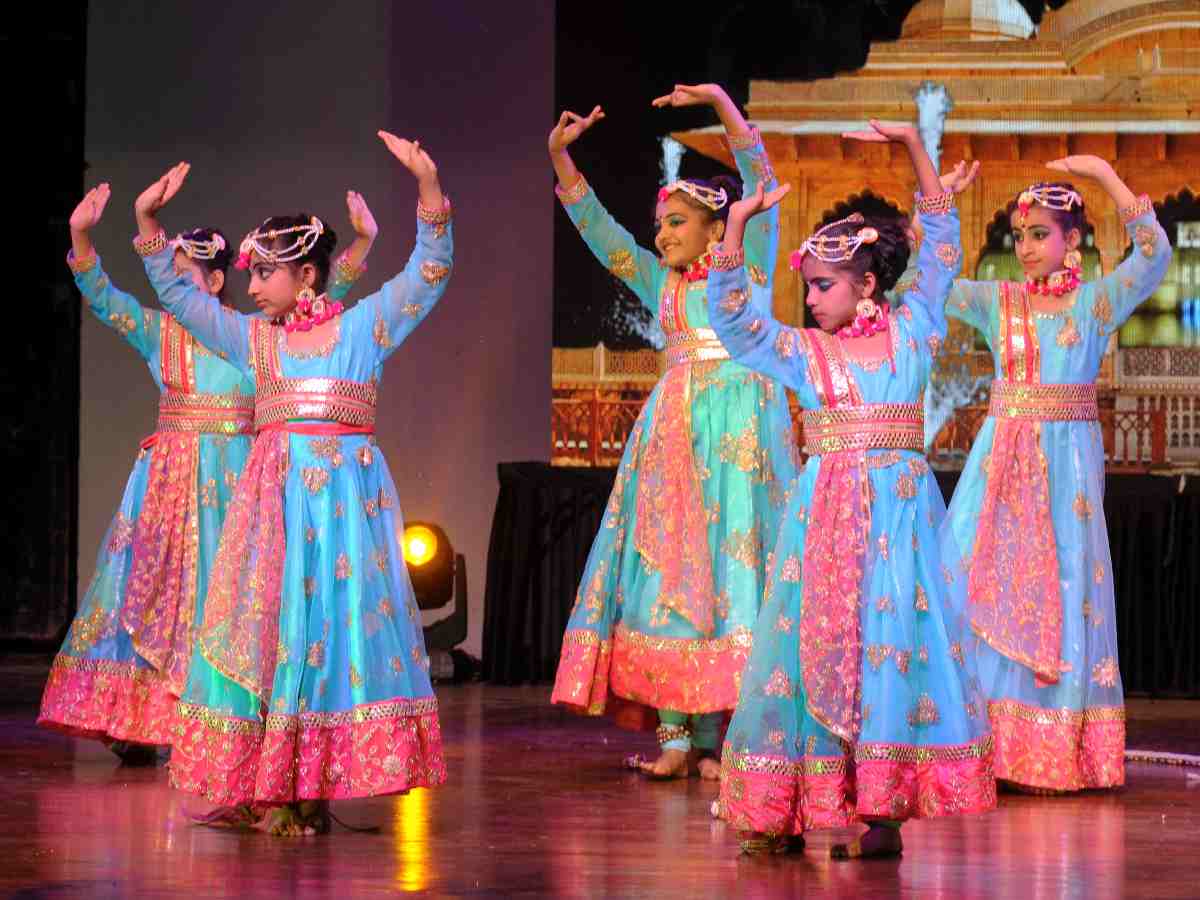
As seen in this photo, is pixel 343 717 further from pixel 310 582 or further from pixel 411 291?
pixel 411 291

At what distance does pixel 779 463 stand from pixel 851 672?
1.30 meters

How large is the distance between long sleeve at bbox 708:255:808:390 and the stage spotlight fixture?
3.55 metres

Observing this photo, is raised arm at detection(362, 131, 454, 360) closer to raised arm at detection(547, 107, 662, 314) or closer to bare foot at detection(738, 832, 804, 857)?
raised arm at detection(547, 107, 662, 314)

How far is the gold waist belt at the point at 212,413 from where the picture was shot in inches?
192

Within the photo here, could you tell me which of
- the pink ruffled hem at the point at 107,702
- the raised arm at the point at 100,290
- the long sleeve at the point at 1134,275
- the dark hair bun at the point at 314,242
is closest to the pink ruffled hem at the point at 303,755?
the dark hair bun at the point at 314,242

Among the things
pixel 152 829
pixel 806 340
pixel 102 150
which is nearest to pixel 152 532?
pixel 152 829

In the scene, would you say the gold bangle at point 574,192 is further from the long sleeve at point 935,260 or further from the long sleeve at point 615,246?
the long sleeve at point 935,260

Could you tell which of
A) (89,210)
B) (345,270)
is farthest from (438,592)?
(89,210)

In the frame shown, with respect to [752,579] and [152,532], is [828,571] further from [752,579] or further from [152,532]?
[152,532]

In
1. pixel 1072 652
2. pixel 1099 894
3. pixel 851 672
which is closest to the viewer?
pixel 1099 894

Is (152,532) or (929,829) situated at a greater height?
(152,532)

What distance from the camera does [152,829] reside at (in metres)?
3.87

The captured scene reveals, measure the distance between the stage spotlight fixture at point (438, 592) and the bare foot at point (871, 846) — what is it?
3664mm

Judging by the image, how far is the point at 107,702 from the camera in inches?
192
